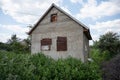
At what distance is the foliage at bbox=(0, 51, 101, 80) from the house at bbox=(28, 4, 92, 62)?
10.6 m

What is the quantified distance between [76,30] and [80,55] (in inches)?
98.9

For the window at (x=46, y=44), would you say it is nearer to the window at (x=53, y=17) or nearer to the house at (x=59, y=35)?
the house at (x=59, y=35)

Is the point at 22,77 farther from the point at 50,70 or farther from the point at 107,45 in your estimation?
the point at 107,45

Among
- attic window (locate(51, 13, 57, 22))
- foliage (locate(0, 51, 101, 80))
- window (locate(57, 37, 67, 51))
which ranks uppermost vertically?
attic window (locate(51, 13, 57, 22))

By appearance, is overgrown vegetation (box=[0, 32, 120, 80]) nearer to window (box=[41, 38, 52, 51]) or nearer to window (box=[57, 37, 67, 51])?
window (box=[57, 37, 67, 51])

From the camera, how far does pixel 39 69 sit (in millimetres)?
5484

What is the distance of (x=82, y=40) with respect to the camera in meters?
17.4

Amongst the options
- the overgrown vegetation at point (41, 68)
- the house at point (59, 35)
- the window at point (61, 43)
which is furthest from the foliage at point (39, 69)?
the window at point (61, 43)

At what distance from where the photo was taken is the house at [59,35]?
17614 mm

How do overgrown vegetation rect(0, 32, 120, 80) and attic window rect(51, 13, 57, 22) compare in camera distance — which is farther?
attic window rect(51, 13, 57, 22)

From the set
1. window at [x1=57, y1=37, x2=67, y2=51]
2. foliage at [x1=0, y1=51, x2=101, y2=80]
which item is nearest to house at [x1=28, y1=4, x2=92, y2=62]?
window at [x1=57, y1=37, x2=67, y2=51]

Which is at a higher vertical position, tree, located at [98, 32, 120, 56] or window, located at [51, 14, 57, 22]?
window, located at [51, 14, 57, 22]

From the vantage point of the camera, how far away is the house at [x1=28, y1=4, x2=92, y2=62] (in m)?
17.6

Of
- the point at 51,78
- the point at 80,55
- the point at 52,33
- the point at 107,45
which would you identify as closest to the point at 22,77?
the point at 51,78
